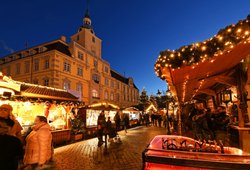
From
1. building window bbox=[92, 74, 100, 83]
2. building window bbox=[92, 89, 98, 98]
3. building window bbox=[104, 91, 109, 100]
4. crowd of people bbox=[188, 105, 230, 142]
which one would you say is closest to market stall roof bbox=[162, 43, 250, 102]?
crowd of people bbox=[188, 105, 230, 142]

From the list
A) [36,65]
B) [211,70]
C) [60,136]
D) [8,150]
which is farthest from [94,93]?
[8,150]

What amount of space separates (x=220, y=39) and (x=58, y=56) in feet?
86.2

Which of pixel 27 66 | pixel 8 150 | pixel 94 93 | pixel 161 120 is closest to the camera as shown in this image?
pixel 8 150

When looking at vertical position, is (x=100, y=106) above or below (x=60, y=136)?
above

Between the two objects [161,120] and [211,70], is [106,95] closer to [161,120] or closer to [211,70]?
[161,120]

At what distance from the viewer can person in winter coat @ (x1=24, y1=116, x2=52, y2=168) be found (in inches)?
185

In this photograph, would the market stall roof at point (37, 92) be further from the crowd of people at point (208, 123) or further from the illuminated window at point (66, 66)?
the illuminated window at point (66, 66)

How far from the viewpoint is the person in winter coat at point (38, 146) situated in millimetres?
4703

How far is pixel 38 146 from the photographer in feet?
15.6

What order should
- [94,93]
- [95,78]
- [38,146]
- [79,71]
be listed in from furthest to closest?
[95,78]
[94,93]
[79,71]
[38,146]

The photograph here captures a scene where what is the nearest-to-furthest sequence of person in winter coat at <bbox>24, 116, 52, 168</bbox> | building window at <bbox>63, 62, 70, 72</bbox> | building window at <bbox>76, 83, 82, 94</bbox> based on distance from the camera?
person in winter coat at <bbox>24, 116, 52, 168</bbox>, building window at <bbox>63, 62, 70, 72</bbox>, building window at <bbox>76, 83, 82, 94</bbox>

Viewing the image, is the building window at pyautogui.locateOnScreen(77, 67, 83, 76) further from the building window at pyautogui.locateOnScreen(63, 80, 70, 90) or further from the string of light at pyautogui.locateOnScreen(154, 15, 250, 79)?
the string of light at pyautogui.locateOnScreen(154, 15, 250, 79)

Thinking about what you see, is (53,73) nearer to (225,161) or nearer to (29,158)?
(29,158)

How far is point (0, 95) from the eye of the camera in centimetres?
773
